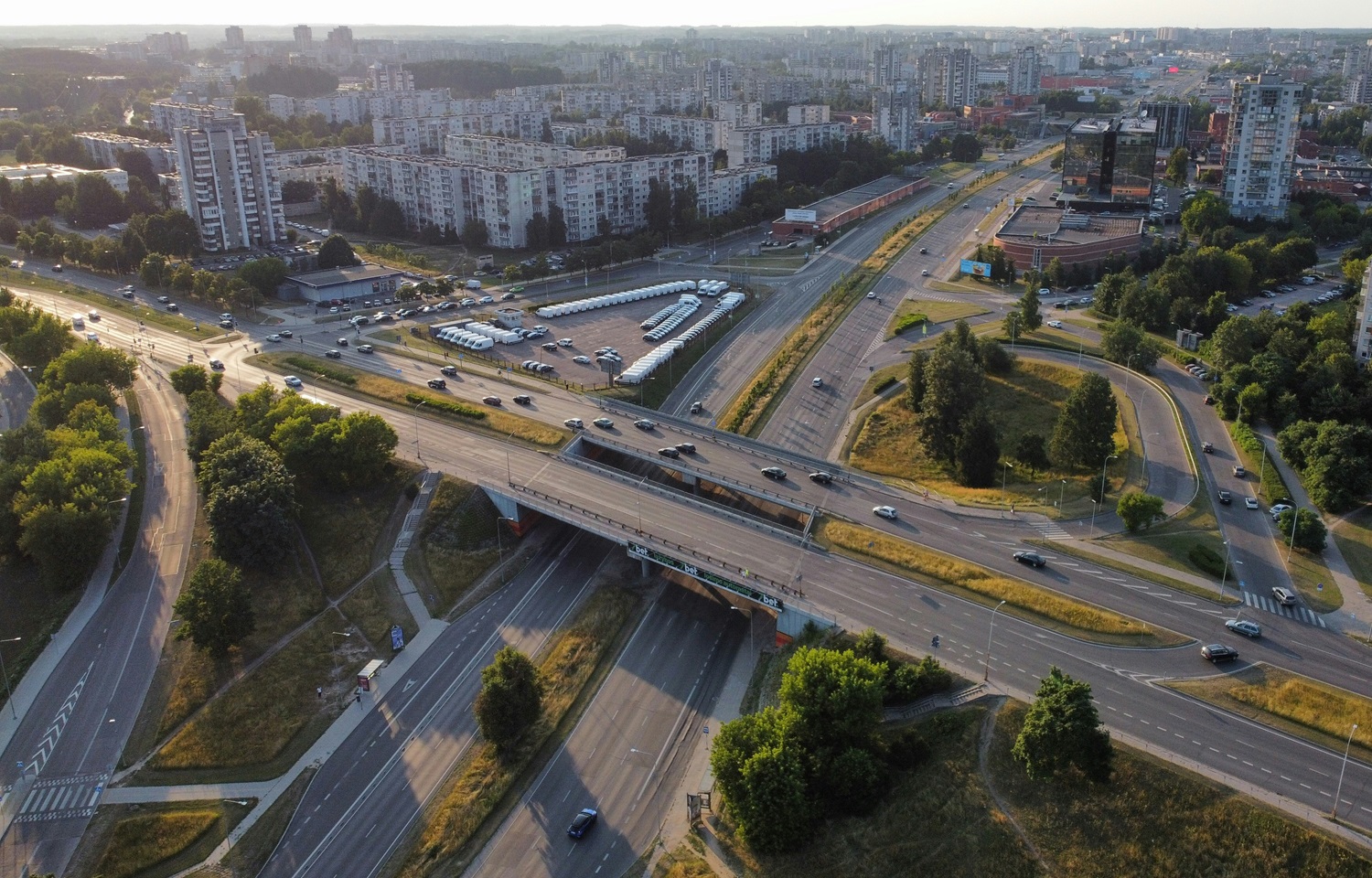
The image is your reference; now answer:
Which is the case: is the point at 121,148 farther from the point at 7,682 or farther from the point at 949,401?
the point at 949,401

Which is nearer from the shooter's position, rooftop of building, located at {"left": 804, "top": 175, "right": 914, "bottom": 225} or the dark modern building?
the dark modern building

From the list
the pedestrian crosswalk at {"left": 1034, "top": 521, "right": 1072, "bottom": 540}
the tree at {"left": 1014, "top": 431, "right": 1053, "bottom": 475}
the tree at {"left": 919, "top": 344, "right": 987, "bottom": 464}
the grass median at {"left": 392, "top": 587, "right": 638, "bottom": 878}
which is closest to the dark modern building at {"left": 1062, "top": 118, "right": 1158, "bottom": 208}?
the tree at {"left": 919, "top": 344, "right": 987, "bottom": 464}

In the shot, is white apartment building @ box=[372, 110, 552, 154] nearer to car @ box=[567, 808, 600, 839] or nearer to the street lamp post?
the street lamp post

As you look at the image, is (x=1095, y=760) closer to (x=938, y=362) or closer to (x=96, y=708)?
(x=938, y=362)

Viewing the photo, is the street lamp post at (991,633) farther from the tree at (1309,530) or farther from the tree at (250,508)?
the tree at (250,508)

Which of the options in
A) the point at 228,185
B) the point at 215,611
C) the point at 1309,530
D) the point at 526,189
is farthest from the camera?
the point at 526,189

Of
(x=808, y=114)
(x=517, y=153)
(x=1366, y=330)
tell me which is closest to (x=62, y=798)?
(x=1366, y=330)

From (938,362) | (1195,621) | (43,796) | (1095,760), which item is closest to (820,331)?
(938,362)

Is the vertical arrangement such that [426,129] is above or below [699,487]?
above
